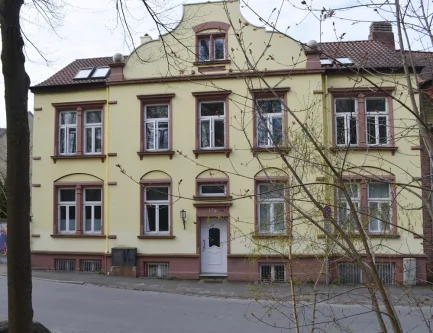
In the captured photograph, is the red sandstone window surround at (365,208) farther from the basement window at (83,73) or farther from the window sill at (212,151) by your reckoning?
the basement window at (83,73)

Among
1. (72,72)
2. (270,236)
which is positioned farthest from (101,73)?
(270,236)

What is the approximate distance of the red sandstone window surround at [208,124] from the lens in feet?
57.1

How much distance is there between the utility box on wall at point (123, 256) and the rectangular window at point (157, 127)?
4049mm

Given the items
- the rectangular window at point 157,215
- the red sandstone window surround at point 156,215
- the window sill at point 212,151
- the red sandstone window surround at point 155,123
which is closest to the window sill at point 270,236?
the window sill at point 212,151

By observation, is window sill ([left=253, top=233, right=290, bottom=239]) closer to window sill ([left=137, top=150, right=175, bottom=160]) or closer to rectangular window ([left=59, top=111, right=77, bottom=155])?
window sill ([left=137, top=150, right=175, bottom=160])

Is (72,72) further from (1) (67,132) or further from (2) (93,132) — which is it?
(2) (93,132)

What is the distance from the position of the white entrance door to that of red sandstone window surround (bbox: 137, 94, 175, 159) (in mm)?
3514

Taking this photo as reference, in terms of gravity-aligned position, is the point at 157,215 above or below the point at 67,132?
below

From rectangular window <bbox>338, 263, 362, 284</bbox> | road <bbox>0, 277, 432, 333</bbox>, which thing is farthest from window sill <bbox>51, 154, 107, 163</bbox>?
rectangular window <bbox>338, 263, 362, 284</bbox>

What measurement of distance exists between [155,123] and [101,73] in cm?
367

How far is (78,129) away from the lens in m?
18.8

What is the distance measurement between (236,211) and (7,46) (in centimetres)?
1256

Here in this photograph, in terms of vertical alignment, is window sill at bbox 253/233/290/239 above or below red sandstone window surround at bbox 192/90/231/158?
below

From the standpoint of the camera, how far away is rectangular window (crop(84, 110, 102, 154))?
61.6 ft
